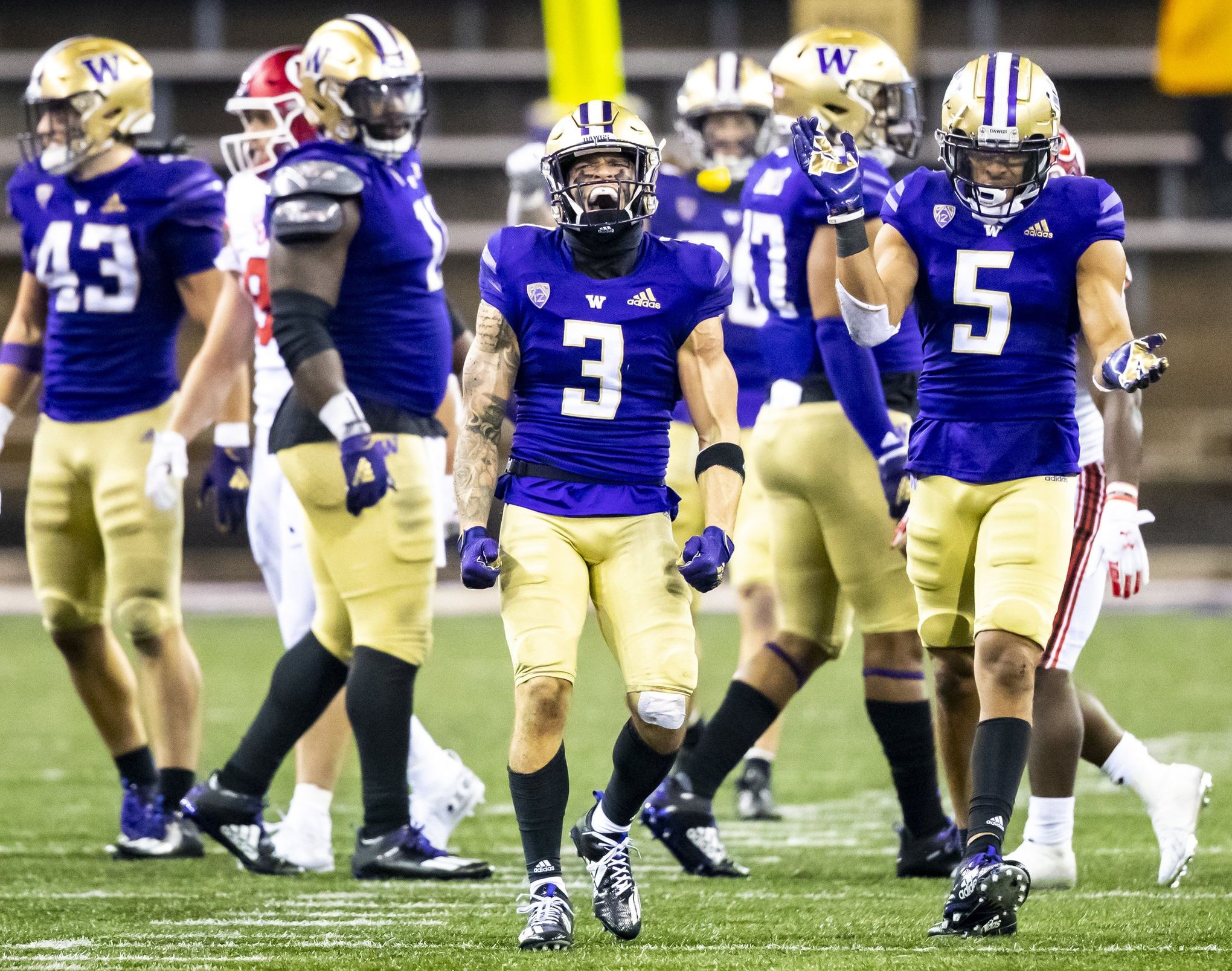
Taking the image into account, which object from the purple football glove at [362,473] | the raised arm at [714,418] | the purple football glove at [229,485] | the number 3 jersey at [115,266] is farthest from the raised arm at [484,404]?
the number 3 jersey at [115,266]

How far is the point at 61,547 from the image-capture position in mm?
5164

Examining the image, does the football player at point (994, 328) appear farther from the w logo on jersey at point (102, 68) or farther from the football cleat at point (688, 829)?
the w logo on jersey at point (102, 68)

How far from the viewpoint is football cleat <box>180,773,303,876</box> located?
4.70m

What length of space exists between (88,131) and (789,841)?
253 centimetres

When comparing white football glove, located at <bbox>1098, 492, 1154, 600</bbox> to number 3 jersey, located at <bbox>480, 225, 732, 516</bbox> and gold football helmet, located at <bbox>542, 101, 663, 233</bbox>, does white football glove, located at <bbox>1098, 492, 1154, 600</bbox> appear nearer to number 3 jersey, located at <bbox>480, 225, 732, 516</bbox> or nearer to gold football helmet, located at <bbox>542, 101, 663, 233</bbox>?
number 3 jersey, located at <bbox>480, 225, 732, 516</bbox>

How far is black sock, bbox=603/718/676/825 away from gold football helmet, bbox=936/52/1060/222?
122 cm

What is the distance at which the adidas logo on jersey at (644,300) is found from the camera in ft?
12.8

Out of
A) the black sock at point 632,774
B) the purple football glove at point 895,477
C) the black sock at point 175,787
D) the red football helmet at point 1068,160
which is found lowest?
the black sock at point 175,787

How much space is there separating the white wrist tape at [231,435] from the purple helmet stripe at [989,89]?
6.98ft

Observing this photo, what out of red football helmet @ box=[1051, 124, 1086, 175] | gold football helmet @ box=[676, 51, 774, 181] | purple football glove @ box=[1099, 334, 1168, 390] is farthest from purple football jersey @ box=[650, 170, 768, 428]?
purple football glove @ box=[1099, 334, 1168, 390]

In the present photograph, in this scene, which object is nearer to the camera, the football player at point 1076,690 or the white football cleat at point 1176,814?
the football player at point 1076,690

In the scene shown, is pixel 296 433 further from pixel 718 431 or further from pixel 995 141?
pixel 995 141

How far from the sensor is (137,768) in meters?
5.25

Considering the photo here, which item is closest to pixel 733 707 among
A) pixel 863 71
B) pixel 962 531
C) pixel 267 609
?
pixel 962 531
